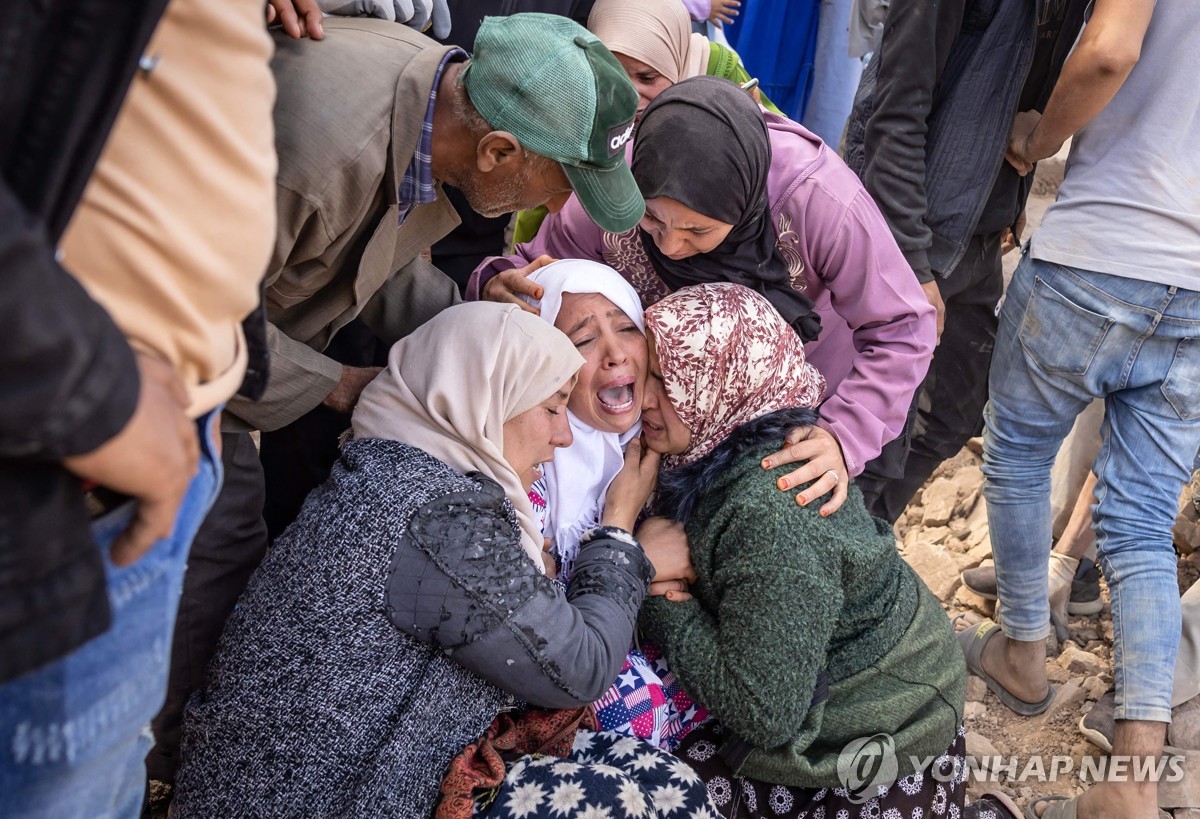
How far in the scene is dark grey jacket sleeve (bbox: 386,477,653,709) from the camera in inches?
69.9

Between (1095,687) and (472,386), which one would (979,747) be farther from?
(472,386)

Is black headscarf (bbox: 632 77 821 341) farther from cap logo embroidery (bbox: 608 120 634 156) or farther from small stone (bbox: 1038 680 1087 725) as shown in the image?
small stone (bbox: 1038 680 1087 725)

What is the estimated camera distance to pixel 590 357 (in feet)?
8.18

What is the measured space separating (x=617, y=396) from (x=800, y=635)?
2.52 ft

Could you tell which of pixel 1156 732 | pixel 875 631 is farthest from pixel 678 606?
pixel 1156 732

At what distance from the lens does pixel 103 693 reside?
1087 millimetres

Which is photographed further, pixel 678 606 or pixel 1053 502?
pixel 1053 502

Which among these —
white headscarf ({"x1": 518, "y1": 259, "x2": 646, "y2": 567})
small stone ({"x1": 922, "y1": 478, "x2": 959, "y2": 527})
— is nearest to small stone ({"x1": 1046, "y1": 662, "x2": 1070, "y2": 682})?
small stone ({"x1": 922, "y1": 478, "x2": 959, "y2": 527})

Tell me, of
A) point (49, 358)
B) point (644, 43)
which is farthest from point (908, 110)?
point (49, 358)

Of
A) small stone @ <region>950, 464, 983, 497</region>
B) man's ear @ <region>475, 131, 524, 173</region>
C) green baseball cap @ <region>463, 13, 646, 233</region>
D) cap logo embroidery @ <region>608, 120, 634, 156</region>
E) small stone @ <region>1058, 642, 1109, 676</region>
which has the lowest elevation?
small stone @ <region>950, 464, 983, 497</region>

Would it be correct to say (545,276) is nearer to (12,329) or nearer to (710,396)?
(710,396)

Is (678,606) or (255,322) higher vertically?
(255,322)

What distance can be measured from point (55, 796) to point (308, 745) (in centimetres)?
69

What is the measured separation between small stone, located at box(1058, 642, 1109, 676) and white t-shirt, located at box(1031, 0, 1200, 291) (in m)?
1.54
